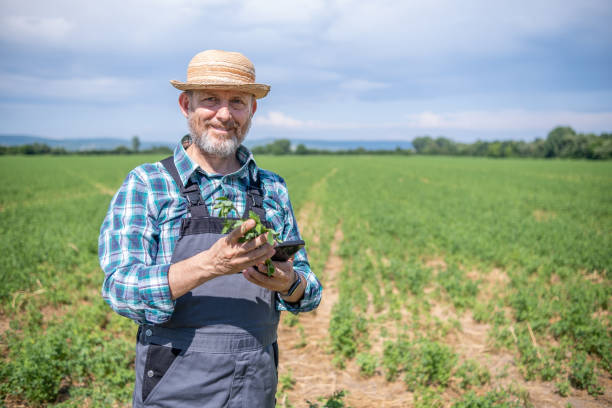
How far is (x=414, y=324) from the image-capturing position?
5.47 m

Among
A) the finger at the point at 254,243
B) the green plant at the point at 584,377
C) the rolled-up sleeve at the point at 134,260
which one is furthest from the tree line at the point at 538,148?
the finger at the point at 254,243

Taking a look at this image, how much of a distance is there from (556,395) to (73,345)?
220 inches

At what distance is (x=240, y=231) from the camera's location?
4.66ft

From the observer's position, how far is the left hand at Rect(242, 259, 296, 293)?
1.75m

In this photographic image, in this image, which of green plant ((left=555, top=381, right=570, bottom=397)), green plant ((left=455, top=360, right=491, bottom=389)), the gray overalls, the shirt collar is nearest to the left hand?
the gray overalls

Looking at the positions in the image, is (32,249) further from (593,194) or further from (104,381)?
(593,194)

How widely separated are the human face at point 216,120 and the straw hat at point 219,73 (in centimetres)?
8

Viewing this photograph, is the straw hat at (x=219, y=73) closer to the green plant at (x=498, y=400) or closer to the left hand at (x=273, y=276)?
the left hand at (x=273, y=276)

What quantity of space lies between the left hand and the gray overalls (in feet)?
0.47

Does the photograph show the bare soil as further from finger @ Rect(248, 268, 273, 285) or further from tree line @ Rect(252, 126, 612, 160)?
tree line @ Rect(252, 126, 612, 160)

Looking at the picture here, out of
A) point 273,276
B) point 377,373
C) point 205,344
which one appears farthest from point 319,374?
point 273,276

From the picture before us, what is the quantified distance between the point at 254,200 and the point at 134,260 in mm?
682

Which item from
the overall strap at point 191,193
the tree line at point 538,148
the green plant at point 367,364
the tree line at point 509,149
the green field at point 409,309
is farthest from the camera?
the tree line at point 538,148

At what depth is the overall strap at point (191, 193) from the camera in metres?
1.91
